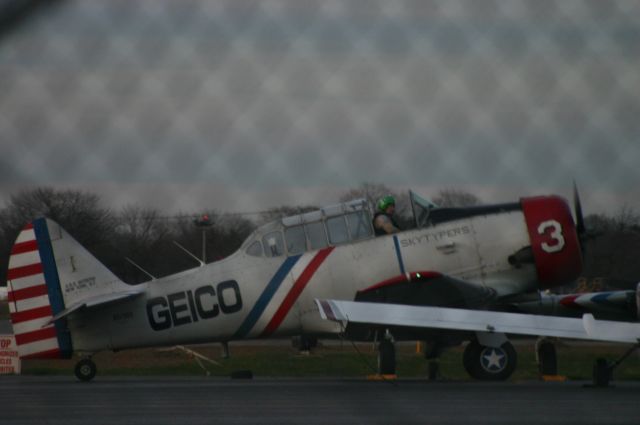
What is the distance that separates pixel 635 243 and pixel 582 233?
3539 mm

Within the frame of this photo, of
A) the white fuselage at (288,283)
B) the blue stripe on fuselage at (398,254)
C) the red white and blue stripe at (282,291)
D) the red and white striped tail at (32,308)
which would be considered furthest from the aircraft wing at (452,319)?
the red and white striped tail at (32,308)

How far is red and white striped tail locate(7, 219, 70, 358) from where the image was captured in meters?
12.8

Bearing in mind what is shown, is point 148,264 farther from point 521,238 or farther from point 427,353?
point 521,238

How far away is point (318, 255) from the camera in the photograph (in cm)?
1229

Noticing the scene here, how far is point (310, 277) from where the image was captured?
12.2 m

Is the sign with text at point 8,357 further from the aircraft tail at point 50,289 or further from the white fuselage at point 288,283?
the white fuselage at point 288,283

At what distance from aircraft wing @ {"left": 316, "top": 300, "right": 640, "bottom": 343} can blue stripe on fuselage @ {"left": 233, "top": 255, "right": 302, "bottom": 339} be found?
208 cm

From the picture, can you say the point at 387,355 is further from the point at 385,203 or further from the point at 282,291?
the point at 385,203

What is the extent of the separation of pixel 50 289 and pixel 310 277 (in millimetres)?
3564

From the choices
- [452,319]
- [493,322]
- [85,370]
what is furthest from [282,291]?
[493,322]

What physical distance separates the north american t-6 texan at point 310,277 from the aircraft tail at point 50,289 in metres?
0.02

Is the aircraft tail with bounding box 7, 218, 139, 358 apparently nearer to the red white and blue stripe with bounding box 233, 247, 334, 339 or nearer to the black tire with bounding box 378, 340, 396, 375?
the red white and blue stripe with bounding box 233, 247, 334, 339

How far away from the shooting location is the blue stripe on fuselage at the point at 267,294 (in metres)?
12.4

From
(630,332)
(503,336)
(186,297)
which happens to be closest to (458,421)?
(630,332)
